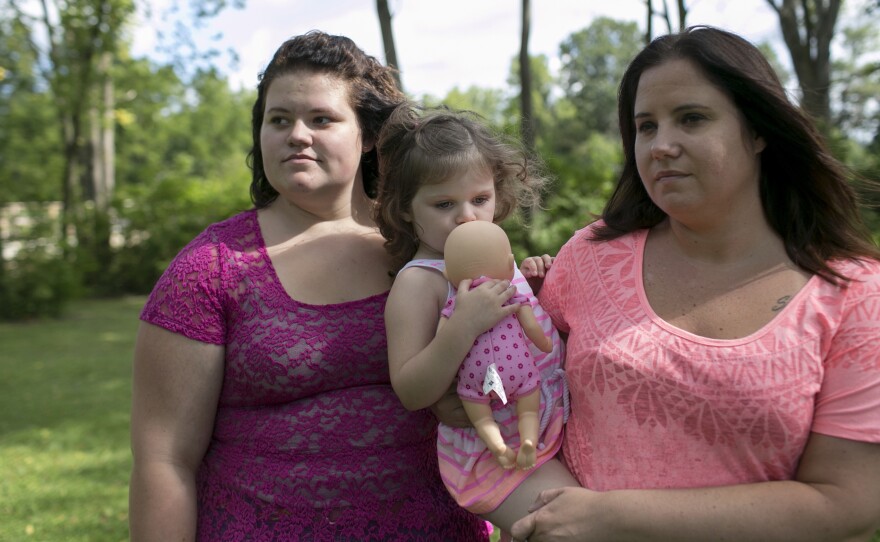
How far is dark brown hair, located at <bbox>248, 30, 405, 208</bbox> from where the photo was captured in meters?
2.54

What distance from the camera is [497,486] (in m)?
2.19

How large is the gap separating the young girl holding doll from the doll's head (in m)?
0.05

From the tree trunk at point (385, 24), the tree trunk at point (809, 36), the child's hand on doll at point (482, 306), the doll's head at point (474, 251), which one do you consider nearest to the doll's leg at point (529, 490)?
the child's hand on doll at point (482, 306)

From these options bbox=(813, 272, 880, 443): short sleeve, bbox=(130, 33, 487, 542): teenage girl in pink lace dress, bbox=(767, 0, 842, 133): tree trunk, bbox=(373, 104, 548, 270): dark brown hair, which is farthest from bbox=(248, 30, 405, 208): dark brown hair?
bbox=(767, 0, 842, 133): tree trunk

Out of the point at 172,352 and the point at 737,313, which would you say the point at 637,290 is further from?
the point at 172,352

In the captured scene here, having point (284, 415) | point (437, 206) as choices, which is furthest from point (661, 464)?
point (284, 415)

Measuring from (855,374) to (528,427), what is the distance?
81 centimetres

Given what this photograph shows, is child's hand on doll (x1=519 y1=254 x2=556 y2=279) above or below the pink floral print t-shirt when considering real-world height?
above

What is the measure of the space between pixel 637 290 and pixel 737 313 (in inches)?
11.2

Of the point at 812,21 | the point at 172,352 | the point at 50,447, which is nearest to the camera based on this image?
the point at 172,352

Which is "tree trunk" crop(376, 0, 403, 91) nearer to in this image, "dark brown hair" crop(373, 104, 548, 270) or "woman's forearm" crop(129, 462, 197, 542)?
"dark brown hair" crop(373, 104, 548, 270)

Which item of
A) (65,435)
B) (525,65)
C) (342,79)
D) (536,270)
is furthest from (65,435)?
(536,270)

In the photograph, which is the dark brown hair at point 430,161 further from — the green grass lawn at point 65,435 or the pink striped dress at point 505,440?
the green grass lawn at point 65,435

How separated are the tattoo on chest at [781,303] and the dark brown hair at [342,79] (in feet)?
4.63
